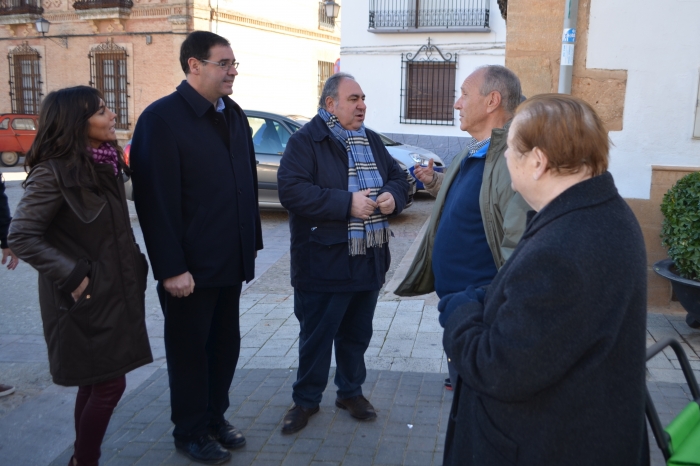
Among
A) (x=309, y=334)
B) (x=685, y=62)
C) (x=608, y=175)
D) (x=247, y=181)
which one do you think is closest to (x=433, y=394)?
(x=309, y=334)

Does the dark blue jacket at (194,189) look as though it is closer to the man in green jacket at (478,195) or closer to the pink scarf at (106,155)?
the pink scarf at (106,155)

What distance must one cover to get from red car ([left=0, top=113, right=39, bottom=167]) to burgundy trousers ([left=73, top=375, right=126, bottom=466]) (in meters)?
19.1

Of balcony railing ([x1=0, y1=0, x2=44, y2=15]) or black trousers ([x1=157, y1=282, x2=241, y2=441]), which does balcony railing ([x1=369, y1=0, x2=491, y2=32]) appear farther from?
black trousers ([x1=157, y1=282, x2=241, y2=441])

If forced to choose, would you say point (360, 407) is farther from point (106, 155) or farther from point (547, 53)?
point (547, 53)

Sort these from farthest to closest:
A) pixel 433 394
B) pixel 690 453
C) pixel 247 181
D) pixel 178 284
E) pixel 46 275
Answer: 1. pixel 433 394
2. pixel 247 181
3. pixel 178 284
4. pixel 46 275
5. pixel 690 453

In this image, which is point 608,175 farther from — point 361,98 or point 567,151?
point 361,98

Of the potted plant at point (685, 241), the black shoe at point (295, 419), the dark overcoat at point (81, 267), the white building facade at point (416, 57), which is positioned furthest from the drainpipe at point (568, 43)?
the white building facade at point (416, 57)

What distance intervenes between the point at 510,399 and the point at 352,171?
7.14ft

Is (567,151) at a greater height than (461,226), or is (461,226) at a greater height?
(567,151)

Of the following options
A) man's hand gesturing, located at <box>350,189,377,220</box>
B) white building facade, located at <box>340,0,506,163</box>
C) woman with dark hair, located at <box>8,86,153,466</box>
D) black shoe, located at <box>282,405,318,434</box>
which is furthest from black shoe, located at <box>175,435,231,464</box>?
white building facade, located at <box>340,0,506,163</box>

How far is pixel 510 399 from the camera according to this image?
5.65 feet

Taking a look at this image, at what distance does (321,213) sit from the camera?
3.57 metres

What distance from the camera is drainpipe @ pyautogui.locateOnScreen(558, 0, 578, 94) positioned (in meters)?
5.25

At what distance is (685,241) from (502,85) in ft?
8.84
